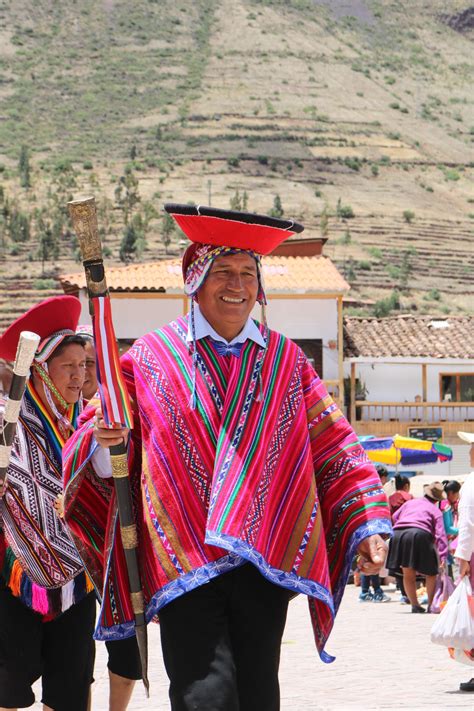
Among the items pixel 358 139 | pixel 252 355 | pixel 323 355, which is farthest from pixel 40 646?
pixel 358 139

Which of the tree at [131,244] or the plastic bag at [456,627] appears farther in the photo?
the tree at [131,244]

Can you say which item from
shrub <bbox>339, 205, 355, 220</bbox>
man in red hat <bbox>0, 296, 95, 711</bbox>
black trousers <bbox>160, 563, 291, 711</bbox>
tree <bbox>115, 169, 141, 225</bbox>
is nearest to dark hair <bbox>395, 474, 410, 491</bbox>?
man in red hat <bbox>0, 296, 95, 711</bbox>

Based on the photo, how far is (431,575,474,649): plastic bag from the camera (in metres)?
9.04

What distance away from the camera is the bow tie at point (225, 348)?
5.38 m

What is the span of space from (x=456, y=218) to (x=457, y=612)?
128282 millimetres

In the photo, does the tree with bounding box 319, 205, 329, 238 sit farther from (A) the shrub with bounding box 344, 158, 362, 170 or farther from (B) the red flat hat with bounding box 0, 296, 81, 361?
(B) the red flat hat with bounding box 0, 296, 81, 361

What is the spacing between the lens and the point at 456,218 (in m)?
135

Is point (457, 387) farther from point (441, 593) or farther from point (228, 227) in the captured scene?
point (228, 227)

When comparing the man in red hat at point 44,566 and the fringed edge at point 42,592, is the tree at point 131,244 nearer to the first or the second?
the man in red hat at point 44,566

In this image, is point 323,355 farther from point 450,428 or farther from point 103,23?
point 103,23

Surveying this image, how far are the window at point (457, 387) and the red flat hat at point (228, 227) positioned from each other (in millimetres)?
43735

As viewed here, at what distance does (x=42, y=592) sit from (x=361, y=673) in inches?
171

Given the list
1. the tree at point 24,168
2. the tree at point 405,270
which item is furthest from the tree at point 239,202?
the tree at point 24,168

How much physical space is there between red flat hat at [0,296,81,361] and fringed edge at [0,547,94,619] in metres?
1.03
